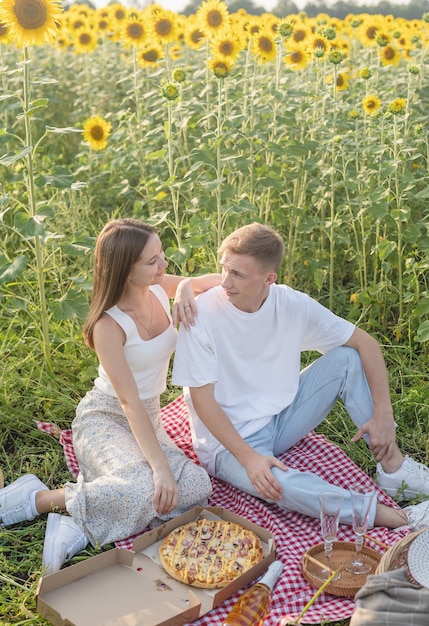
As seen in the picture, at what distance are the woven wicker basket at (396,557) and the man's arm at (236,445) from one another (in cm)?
59

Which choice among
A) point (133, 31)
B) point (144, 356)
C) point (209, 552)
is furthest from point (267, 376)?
point (133, 31)

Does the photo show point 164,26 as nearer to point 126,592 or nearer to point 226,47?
point 226,47

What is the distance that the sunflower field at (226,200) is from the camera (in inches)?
148

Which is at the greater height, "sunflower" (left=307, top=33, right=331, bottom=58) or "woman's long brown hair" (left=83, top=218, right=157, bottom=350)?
"sunflower" (left=307, top=33, right=331, bottom=58)

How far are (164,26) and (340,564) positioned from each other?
3327 mm

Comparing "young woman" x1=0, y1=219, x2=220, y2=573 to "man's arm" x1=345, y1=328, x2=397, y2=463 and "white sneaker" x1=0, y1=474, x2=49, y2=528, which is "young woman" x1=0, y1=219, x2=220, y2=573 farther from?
"man's arm" x1=345, y1=328, x2=397, y2=463

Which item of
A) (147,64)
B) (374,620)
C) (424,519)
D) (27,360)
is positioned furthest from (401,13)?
(374,620)

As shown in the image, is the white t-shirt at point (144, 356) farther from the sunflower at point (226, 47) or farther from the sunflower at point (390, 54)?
the sunflower at point (390, 54)

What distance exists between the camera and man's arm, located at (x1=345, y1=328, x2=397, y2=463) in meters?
3.27

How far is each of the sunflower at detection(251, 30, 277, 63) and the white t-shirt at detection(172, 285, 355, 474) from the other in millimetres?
1888

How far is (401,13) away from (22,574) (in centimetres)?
915

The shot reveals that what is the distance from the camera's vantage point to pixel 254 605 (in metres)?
2.57

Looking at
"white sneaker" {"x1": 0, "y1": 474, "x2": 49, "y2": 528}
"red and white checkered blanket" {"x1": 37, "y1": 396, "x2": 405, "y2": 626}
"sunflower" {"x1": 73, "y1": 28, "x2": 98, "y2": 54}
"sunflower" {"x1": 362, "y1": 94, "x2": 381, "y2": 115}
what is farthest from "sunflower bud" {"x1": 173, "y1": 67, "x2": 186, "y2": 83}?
"sunflower" {"x1": 73, "y1": 28, "x2": 98, "y2": 54}

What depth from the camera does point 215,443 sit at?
3277 mm
